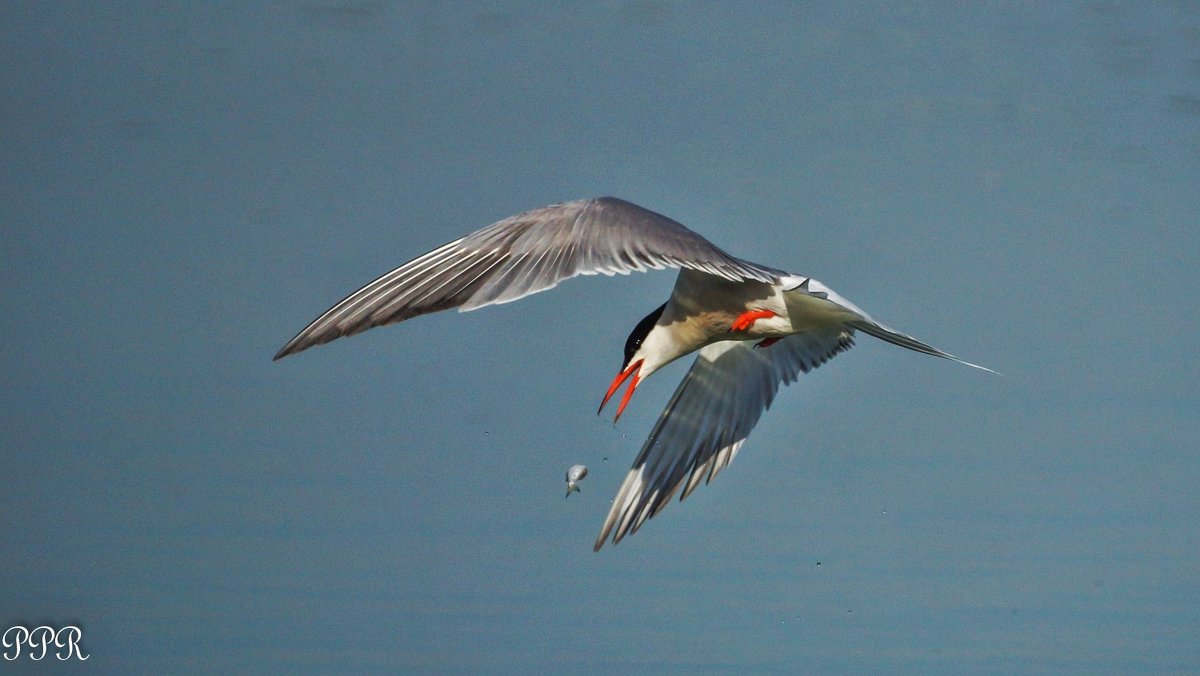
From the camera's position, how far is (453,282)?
11.9 ft

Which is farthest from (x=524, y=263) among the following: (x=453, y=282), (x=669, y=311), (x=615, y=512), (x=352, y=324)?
(x=615, y=512)

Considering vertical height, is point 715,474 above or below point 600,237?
below

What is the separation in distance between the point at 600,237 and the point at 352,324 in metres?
0.75

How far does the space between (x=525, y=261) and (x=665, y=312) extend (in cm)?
103

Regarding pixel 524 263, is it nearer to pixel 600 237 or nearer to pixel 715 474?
pixel 600 237

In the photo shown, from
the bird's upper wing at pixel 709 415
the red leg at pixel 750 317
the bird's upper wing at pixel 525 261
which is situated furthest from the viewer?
the bird's upper wing at pixel 709 415

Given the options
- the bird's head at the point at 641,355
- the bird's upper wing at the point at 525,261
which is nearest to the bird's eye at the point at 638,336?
the bird's head at the point at 641,355

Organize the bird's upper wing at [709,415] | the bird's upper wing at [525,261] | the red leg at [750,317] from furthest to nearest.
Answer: the bird's upper wing at [709,415] < the red leg at [750,317] < the bird's upper wing at [525,261]

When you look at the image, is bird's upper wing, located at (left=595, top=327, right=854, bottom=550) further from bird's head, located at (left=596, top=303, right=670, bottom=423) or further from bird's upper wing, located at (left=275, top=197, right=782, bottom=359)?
bird's upper wing, located at (left=275, top=197, right=782, bottom=359)

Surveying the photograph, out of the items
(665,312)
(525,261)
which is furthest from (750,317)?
(525,261)

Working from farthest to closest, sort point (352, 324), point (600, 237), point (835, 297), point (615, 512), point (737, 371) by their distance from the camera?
point (737, 371), point (615, 512), point (835, 297), point (600, 237), point (352, 324)

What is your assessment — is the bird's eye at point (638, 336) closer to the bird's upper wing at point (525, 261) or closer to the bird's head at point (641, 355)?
the bird's head at point (641, 355)

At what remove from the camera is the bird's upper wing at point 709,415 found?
5051mm

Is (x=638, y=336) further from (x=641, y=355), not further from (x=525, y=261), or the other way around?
(x=525, y=261)
